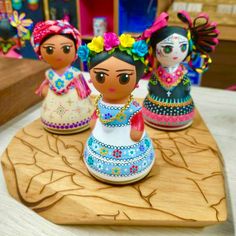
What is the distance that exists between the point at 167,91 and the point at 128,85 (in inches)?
10.7

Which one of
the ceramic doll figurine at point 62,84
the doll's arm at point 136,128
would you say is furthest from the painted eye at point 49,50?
the doll's arm at point 136,128

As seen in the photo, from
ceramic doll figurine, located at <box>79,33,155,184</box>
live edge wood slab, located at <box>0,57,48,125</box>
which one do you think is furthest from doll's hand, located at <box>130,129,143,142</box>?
live edge wood slab, located at <box>0,57,48,125</box>

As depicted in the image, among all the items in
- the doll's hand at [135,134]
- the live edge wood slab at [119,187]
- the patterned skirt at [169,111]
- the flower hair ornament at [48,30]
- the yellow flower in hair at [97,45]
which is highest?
the yellow flower in hair at [97,45]

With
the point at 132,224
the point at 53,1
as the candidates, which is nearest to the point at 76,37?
the point at 132,224

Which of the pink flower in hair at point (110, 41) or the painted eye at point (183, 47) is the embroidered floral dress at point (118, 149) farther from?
the painted eye at point (183, 47)

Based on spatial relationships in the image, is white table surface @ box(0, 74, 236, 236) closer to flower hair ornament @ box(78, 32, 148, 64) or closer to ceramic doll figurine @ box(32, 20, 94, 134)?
ceramic doll figurine @ box(32, 20, 94, 134)

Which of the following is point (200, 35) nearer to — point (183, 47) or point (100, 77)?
point (183, 47)

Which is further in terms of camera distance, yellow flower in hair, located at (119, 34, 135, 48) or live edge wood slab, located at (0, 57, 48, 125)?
live edge wood slab, located at (0, 57, 48, 125)

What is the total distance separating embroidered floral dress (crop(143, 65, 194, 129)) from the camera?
796 mm

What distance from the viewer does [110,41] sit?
0.53 metres

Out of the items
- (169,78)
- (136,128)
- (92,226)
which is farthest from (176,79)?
(92,226)

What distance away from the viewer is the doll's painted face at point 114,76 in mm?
535

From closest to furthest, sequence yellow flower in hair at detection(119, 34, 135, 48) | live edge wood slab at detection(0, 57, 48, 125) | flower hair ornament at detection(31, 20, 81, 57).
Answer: yellow flower in hair at detection(119, 34, 135, 48), flower hair ornament at detection(31, 20, 81, 57), live edge wood slab at detection(0, 57, 48, 125)

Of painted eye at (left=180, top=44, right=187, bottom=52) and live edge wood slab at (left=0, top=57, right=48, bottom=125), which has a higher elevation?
painted eye at (left=180, top=44, right=187, bottom=52)
